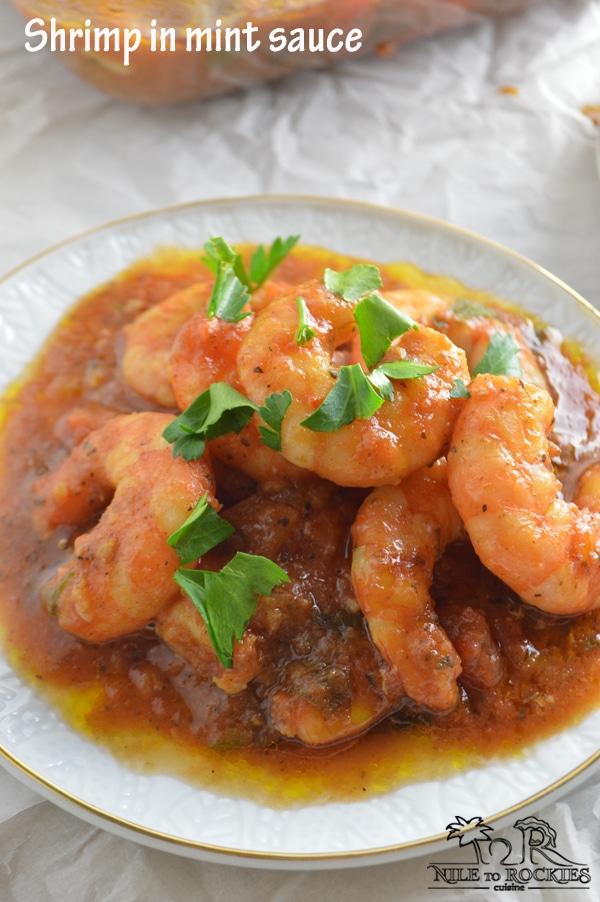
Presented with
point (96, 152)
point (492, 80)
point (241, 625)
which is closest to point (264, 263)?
point (241, 625)

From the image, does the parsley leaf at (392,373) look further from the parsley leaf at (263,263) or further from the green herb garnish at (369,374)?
the parsley leaf at (263,263)

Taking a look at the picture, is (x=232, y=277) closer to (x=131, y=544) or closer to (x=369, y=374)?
(x=369, y=374)

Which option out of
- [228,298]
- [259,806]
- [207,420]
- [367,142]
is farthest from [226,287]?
[367,142]

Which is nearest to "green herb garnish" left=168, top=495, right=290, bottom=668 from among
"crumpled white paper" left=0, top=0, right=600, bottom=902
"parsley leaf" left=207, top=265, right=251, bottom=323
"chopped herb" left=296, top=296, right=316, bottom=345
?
"chopped herb" left=296, top=296, right=316, bottom=345

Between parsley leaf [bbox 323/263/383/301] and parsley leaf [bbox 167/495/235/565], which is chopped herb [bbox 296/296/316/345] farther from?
parsley leaf [bbox 167/495/235/565]

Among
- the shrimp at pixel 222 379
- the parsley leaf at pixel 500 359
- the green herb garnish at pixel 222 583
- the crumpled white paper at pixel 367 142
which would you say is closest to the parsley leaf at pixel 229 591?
the green herb garnish at pixel 222 583
